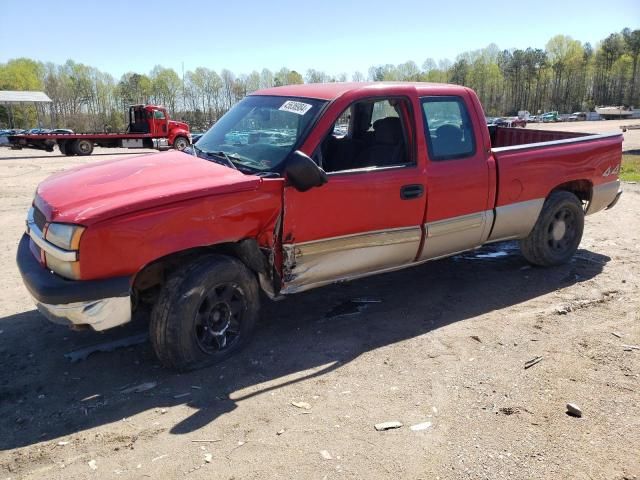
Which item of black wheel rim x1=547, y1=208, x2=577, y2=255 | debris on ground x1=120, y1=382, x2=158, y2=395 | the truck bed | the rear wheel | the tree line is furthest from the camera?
the tree line

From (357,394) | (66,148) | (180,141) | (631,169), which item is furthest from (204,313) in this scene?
(180,141)

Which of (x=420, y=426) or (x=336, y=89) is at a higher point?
(x=336, y=89)

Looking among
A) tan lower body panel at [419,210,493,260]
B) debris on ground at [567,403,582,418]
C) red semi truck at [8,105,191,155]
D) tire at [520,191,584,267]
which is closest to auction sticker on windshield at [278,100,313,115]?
tan lower body panel at [419,210,493,260]

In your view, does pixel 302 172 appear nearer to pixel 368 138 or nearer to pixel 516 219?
pixel 368 138

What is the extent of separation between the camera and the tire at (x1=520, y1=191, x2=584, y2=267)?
580cm

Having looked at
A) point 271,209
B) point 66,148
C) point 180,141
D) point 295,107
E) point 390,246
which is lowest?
point 390,246

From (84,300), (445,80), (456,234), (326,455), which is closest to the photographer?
(326,455)

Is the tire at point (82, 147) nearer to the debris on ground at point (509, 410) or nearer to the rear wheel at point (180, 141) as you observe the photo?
the rear wheel at point (180, 141)

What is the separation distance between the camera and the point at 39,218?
12.4ft

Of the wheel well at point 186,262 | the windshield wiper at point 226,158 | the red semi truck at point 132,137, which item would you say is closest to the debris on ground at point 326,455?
the wheel well at point 186,262

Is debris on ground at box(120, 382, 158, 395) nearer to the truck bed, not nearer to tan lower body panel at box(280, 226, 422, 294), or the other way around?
tan lower body panel at box(280, 226, 422, 294)

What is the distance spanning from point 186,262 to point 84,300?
0.74 metres

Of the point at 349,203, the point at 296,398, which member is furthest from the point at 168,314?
the point at 349,203

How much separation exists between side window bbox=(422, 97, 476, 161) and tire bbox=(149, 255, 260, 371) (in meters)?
2.02
